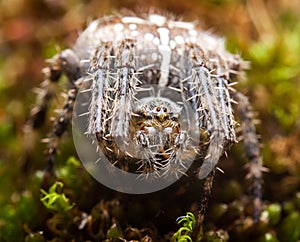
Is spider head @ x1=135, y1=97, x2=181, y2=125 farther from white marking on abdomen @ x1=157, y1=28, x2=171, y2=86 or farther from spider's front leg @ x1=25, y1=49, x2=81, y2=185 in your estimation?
spider's front leg @ x1=25, y1=49, x2=81, y2=185

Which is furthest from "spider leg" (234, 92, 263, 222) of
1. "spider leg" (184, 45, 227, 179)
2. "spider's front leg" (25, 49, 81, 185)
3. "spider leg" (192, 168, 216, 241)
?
"spider's front leg" (25, 49, 81, 185)

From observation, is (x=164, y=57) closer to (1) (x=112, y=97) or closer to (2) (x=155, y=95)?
(2) (x=155, y=95)

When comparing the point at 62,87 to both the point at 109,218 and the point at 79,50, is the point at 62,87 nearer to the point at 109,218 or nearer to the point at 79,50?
the point at 79,50

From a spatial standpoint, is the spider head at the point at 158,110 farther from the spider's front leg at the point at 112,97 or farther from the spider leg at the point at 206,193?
the spider leg at the point at 206,193

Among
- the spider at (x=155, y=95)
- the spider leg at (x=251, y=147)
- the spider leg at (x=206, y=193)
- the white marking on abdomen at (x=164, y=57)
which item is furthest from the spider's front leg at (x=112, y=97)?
the spider leg at (x=251, y=147)

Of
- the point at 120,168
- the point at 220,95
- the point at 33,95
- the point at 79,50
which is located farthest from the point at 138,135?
the point at 33,95
